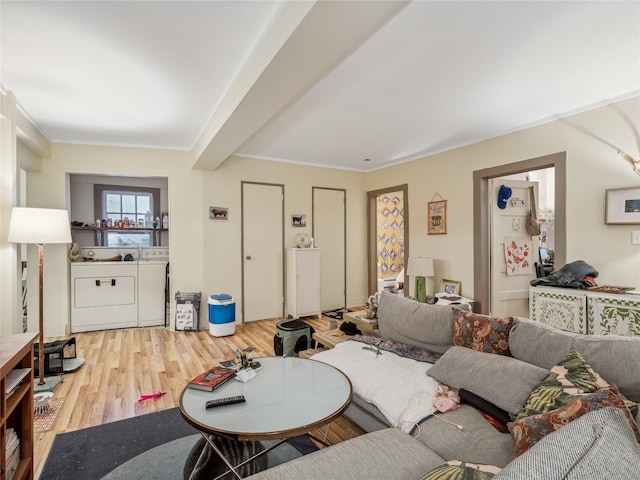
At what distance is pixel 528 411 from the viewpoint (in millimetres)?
1387

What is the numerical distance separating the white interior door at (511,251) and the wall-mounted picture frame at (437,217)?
24.5 inches

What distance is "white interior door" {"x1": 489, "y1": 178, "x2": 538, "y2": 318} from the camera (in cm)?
414

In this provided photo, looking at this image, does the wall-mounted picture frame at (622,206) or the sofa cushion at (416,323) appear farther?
the wall-mounted picture frame at (622,206)

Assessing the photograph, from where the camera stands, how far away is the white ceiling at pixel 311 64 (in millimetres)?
1791

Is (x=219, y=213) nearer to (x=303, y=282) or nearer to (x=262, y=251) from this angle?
(x=262, y=251)

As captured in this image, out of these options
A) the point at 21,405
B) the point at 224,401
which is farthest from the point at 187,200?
the point at 224,401

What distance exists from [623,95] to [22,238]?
5273 millimetres

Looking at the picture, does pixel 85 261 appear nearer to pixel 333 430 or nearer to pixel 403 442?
pixel 333 430

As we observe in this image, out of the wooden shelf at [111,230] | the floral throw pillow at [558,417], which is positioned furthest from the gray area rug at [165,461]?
the wooden shelf at [111,230]

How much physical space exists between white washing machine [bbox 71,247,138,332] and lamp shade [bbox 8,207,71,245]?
1.71m

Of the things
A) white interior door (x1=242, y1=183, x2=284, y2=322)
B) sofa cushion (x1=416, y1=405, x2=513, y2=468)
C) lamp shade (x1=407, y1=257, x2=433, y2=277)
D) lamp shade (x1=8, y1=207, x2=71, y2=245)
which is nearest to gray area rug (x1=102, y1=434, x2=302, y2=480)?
sofa cushion (x1=416, y1=405, x2=513, y2=468)

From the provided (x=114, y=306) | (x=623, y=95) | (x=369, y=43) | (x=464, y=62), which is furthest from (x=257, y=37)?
(x=114, y=306)

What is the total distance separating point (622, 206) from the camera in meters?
2.91

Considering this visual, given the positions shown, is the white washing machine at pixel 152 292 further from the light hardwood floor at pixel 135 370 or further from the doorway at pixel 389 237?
A: the doorway at pixel 389 237
